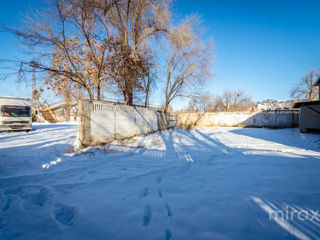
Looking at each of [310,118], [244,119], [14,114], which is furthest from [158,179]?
[244,119]

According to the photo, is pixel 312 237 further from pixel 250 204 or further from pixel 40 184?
pixel 40 184

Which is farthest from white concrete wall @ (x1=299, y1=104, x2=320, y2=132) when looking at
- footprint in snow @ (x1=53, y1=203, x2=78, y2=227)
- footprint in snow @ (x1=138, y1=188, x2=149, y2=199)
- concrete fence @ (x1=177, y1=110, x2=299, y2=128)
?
footprint in snow @ (x1=53, y1=203, x2=78, y2=227)

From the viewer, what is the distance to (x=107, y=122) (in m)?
5.88

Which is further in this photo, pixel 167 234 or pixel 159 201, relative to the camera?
pixel 159 201

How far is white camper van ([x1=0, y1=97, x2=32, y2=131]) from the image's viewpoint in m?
9.30

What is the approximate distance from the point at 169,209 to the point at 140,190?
67 centimetres

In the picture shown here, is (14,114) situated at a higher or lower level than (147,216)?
higher

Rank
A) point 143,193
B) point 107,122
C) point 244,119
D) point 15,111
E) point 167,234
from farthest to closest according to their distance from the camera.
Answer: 1. point 244,119
2. point 15,111
3. point 107,122
4. point 143,193
5. point 167,234

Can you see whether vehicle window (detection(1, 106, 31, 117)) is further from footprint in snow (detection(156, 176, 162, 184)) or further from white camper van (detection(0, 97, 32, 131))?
footprint in snow (detection(156, 176, 162, 184))

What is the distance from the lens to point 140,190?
2240 millimetres

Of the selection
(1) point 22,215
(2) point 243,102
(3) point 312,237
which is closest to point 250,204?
(3) point 312,237

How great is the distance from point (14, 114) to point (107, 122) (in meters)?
9.21

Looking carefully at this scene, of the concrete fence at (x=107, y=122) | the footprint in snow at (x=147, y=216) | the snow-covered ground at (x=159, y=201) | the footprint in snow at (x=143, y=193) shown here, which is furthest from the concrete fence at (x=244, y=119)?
the footprint in snow at (x=147, y=216)

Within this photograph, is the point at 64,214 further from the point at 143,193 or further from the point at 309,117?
the point at 309,117
